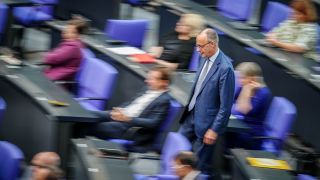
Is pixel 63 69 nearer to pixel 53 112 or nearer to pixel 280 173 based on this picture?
pixel 53 112

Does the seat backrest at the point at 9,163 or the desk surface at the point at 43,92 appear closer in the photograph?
the seat backrest at the point at 9,163

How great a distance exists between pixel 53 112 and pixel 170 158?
4.07 ft

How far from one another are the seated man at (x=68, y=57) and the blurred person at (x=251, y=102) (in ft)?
6.66

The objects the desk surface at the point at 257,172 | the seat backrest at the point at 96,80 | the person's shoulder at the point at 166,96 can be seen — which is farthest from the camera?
the seat backrest at the point at 96,80

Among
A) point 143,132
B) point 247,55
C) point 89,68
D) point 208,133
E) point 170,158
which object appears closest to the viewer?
point 170,158

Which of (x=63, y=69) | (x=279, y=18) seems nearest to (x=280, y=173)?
(x=63, y=69)

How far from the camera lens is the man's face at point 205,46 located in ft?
24.2

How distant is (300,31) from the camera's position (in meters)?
9.34

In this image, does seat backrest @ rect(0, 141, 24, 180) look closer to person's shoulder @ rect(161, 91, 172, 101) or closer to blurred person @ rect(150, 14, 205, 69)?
person's shoulder @ rect(161, 91, 172, 101)

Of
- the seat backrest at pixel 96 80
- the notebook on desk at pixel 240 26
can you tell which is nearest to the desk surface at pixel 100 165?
the seat backrest at pixel 96 80

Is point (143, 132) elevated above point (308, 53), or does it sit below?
below

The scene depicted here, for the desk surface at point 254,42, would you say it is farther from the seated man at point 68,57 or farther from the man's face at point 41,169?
the man's face at point 41,169

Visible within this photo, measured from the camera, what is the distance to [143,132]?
7.92 m

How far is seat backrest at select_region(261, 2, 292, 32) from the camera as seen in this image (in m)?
10.2
